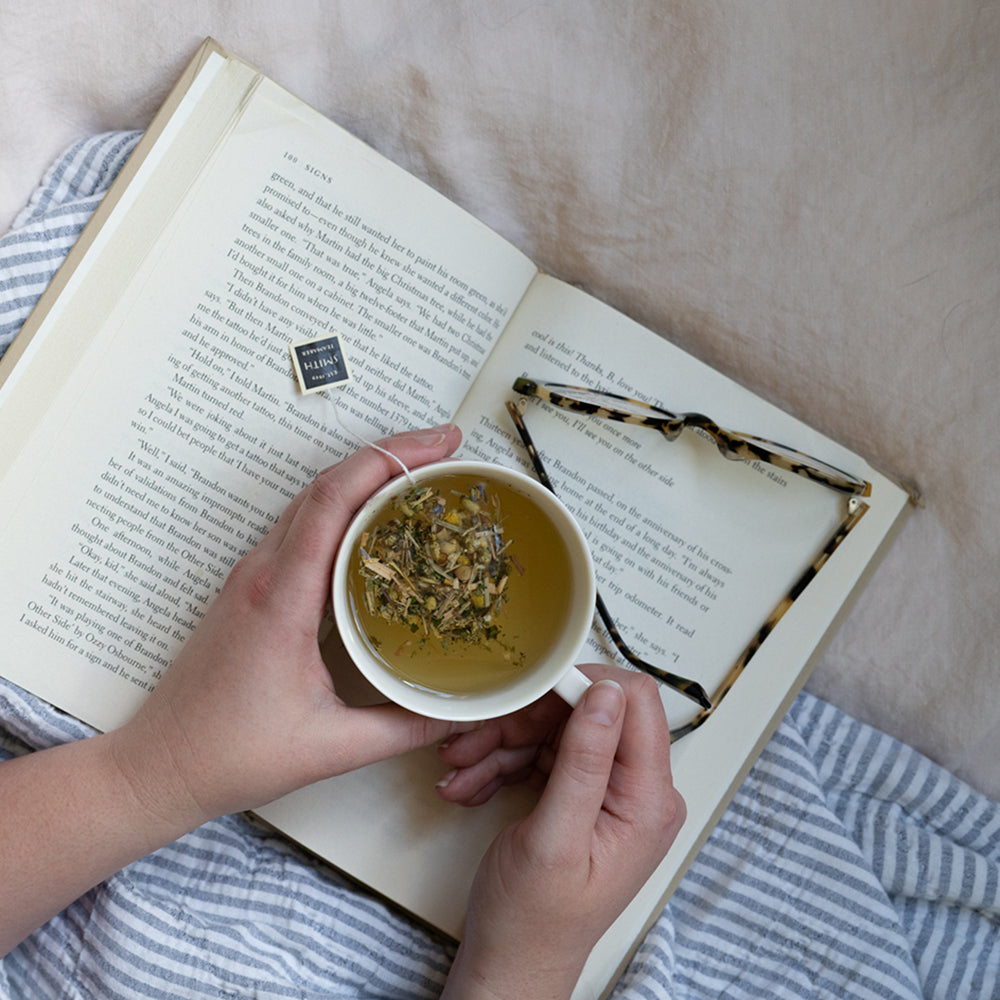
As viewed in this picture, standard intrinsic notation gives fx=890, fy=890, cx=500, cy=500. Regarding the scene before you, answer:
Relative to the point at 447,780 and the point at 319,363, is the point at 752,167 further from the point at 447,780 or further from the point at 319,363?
the point at 447,780

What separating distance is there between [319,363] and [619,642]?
406 millimetres

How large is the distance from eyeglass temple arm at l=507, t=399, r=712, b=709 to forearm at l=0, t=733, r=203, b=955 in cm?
42

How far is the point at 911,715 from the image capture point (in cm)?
97

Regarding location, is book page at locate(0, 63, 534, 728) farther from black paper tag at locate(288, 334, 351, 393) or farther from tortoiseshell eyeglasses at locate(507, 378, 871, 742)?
tortoiseshell eyeglasses at locate(507, 378, 871, 742)

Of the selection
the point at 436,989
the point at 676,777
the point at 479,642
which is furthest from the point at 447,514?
the point at 436,989

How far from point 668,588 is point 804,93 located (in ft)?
1.69

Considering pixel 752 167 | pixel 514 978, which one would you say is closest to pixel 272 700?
pixel 514 978

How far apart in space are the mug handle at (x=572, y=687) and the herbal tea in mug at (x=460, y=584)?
0.03m

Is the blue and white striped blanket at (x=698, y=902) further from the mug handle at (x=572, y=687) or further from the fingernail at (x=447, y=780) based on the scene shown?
the mug handle at (x=572, y=687)

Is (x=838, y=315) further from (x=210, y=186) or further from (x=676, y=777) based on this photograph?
(x=210, y=186)

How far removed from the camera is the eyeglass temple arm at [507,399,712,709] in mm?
885

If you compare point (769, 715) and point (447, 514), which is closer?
point (447, 514)

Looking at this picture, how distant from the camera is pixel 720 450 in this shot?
904 millimetres

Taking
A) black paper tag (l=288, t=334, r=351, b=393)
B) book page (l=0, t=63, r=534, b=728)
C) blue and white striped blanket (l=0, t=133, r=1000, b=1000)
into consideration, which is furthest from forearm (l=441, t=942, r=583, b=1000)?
black paper tag (l=288, t=334, r=351, b=393)
